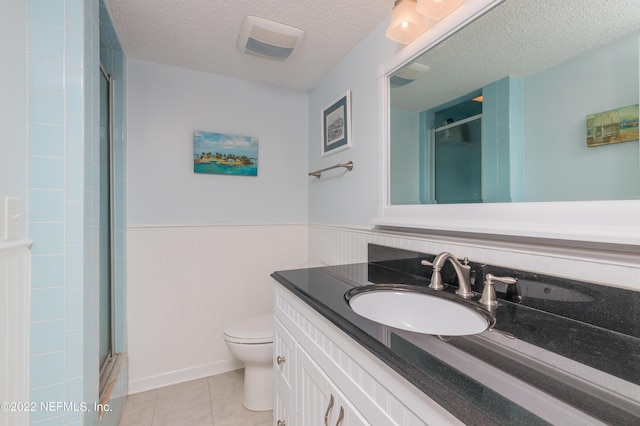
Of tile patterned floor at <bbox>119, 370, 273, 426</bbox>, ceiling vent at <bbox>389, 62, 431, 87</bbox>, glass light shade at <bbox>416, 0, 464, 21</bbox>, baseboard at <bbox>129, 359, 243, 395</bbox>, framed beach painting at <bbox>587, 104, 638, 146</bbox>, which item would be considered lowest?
tile patterned floor at <bbox>119, 370, 273, 426</bbox>

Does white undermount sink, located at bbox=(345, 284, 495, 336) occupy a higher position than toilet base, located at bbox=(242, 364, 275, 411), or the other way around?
white undermount sink, located at bbox=(345, 284, 495, 336)

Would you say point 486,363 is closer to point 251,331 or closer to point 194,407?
point 251,331

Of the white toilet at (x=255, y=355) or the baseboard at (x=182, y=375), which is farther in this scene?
the baseboard at (x=182, y=375)

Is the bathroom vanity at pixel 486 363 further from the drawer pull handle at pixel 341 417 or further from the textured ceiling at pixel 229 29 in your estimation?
the textured ceiling at pixel 229 29

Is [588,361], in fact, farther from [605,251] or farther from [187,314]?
[187,314]

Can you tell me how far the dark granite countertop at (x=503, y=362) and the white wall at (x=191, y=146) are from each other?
1.47 meters

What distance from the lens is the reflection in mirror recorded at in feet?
2.24

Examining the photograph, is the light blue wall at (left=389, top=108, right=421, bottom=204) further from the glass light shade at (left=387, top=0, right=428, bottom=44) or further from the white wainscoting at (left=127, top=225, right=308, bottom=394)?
the white wainscoting at (left=127, top=225, right=308, bottom=394)

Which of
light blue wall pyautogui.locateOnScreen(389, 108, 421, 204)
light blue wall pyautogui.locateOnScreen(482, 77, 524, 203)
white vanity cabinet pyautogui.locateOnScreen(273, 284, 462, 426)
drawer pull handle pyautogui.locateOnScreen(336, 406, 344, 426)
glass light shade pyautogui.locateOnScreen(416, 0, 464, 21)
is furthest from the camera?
light blue wall pyautogui.locateOnScreen(389, 108, 421, 204)

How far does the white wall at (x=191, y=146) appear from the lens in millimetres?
1898
